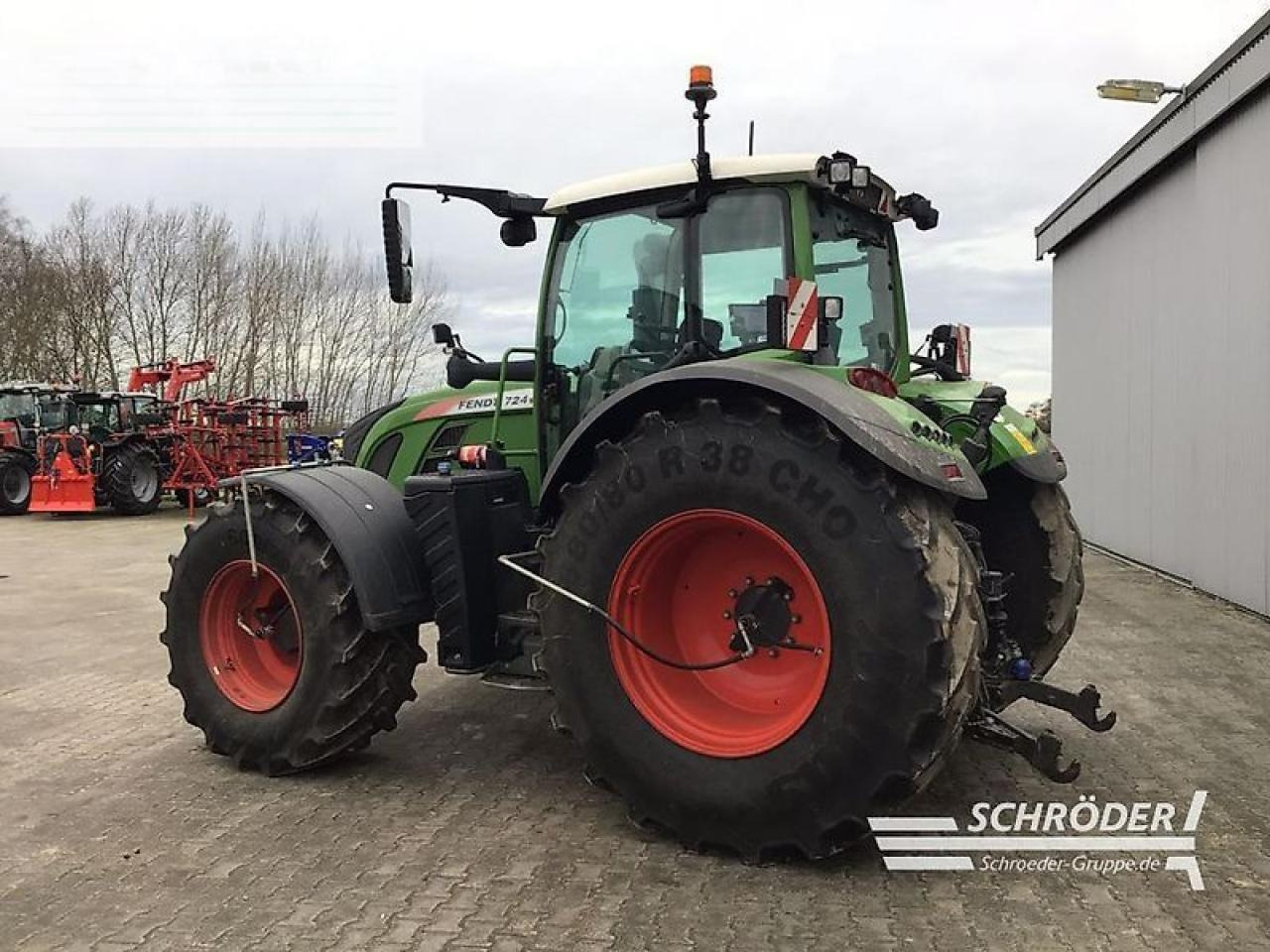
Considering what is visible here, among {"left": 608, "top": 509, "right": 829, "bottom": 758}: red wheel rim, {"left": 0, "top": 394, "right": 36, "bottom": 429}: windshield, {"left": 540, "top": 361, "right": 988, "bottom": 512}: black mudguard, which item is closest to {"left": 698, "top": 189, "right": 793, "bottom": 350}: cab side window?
{"left": 540, "top": 361, "right": 988, "bottom": 512}: black mudguard

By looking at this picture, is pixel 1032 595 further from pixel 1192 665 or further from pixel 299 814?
pixel 299 814

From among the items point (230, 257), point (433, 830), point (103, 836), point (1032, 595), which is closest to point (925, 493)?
point (1032, 595)

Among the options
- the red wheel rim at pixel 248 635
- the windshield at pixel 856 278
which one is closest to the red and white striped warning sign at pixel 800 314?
the windshield at pixel 856 278

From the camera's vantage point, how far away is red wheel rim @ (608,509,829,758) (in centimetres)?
339

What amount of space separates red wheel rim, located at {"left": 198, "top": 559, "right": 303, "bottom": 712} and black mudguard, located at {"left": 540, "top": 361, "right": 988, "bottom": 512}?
1.47 m

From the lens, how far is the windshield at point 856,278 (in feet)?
13.8

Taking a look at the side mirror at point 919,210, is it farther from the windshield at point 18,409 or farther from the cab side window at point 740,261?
the windshield at point 18,409

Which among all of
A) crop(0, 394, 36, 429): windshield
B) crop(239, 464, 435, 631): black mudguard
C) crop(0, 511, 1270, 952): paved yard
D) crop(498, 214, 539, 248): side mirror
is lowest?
crop(0, 511, 1270, 952): paved yard

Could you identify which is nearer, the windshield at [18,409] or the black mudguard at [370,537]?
the black mudguard at [370,537]

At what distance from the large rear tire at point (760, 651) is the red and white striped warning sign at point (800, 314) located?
1.25 ft

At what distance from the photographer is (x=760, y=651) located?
350cm

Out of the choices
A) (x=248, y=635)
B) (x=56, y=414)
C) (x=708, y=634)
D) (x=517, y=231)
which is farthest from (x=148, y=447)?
(x=708, y=634)

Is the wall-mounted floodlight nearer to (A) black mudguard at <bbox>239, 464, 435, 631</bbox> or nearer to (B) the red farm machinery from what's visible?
(A) black mudguard at <bbox>239, 464, 435, 631</bbox>

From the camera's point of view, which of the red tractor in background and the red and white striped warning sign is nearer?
the red and white striped warning sign
